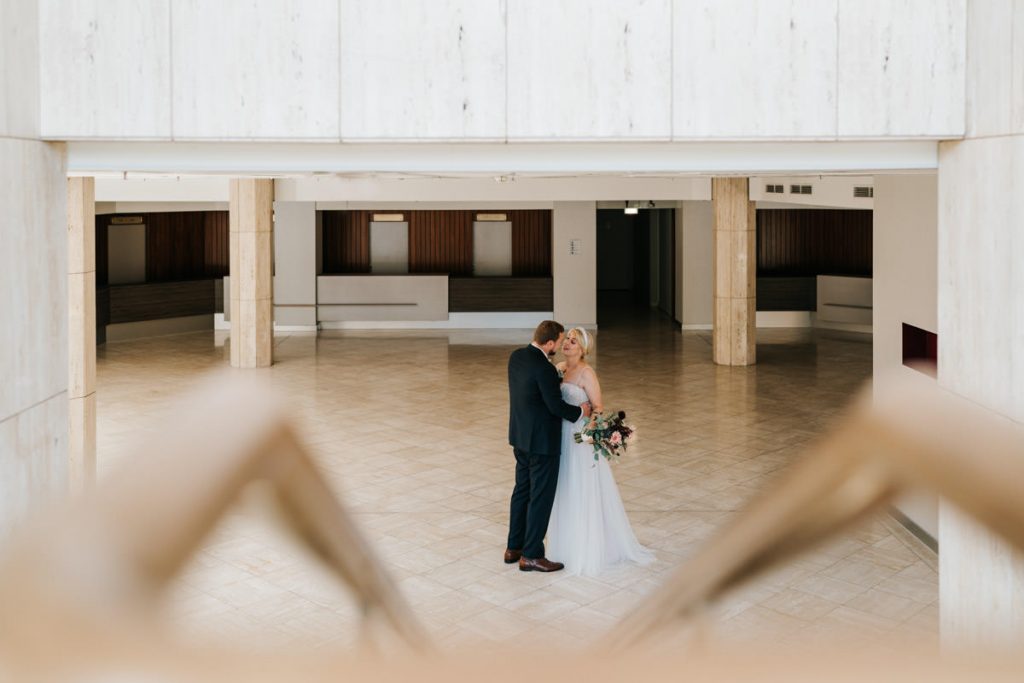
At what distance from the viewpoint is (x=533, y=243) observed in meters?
25.3

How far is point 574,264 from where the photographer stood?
75.2 ft

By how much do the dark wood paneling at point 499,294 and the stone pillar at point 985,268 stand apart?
18066 mm

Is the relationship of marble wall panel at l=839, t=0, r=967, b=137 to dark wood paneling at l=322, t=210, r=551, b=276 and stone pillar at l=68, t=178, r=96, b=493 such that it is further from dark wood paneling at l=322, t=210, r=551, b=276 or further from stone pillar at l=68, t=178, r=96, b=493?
dark wood paneling at l=322, t=210, r=551, b=276

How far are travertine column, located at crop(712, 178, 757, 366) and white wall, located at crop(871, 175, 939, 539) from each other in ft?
26.4

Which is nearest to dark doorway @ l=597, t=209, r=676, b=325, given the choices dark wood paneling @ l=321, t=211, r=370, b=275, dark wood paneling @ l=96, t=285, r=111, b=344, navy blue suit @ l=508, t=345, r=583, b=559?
dark wood paneling @ l=321, t=211, r=370, b=275

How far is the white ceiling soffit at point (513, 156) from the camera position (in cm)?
569

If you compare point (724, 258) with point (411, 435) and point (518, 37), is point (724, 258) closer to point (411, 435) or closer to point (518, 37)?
point (411, 435)

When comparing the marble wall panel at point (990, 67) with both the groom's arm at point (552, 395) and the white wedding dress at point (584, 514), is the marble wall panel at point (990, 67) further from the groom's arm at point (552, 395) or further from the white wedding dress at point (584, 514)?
the white wedding dress at point (584, 514)

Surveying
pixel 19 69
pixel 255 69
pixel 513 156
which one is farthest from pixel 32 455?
pixel 513 156

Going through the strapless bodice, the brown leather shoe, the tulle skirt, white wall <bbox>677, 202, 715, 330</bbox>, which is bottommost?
the brown leather shoe

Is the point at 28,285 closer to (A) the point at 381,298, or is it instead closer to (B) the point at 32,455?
(B) the point at 32,455

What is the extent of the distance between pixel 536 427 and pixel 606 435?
470 millimetres

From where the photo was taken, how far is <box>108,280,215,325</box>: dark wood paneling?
22.0 metres

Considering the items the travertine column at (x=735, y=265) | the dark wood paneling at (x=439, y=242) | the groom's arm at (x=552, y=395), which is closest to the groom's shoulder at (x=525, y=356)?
the groom's arm at (x=552, y=395)
